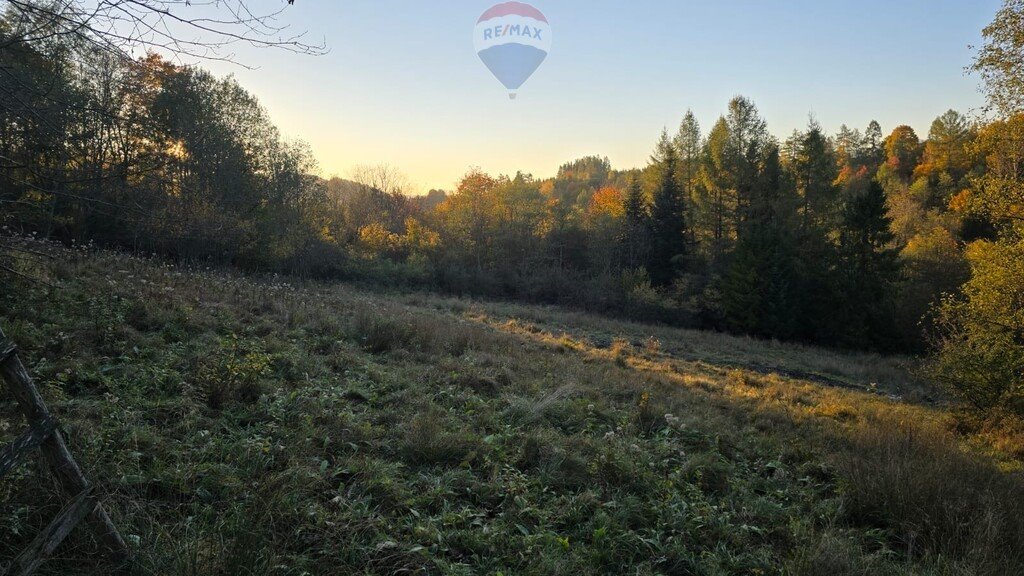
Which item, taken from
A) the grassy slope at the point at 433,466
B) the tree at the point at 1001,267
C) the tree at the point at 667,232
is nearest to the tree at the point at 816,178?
the tree at the point at 667,232

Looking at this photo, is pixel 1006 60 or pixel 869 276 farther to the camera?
pixel 869 276

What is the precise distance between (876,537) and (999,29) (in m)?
12.0

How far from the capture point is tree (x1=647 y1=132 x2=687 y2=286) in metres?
39.1

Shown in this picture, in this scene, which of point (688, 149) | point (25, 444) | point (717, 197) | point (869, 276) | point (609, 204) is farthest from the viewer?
point (609, 204)

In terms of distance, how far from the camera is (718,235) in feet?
127

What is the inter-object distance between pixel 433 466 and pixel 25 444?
317 centimetres

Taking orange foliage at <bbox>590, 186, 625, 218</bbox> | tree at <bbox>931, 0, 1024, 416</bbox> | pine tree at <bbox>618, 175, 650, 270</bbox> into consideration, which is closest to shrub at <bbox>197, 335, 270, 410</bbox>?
tree at <bbox>931, 0, 1024, 416</bbox>

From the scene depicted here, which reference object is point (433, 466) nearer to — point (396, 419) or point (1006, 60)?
point (396, 419)

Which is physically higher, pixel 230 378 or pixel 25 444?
pixel 25 444

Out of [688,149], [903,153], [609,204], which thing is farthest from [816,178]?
[903,153]

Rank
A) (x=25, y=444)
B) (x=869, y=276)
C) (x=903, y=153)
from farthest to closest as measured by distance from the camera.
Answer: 1. (x=903, y=153)
2. (x=869, y=276)
3. (x=25, y=444)

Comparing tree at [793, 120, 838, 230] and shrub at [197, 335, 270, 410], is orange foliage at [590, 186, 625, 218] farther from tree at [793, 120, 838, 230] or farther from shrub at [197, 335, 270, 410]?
shrub at [197, 335, 270, 410]

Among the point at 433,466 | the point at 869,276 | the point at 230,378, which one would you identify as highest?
the point at 869,276

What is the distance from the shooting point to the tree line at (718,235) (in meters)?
10.7
